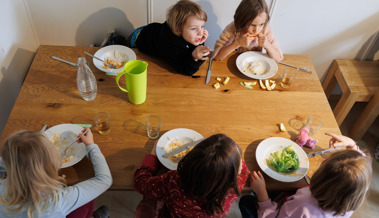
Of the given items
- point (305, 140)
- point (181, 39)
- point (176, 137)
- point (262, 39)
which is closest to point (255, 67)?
point (262, 39)

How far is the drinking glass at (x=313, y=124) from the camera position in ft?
5.14

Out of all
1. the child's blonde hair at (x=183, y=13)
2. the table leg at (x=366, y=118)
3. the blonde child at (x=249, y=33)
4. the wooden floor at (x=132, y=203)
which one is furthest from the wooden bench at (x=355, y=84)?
the child's blonde hair at (x=183, y=13)

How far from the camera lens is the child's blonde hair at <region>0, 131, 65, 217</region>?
1092 millimetres

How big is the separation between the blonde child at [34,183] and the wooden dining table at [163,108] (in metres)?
0.09

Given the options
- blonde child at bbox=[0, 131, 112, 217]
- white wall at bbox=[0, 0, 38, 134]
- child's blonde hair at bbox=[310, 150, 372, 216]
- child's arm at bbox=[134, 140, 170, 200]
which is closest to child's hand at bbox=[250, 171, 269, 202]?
child's blonde hair at bbox=[310, 150, 372, 216]

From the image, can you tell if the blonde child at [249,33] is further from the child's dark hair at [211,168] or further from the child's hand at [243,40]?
the child's dark hair at [211,168]

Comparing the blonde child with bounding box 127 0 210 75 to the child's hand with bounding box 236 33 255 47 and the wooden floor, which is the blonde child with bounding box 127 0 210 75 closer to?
the child's hand with bounding box 236 33 255 47

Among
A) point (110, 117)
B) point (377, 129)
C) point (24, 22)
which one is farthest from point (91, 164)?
point (377, 129)

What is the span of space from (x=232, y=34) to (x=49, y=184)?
4.68ft

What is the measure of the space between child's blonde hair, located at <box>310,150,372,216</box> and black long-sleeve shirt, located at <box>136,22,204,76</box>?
907mm

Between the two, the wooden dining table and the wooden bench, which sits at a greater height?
the wooden dining table

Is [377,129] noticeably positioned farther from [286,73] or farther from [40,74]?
[40,74]

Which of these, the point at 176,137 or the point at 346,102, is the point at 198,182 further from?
the point at 346,102

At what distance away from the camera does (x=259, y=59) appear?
195cm
